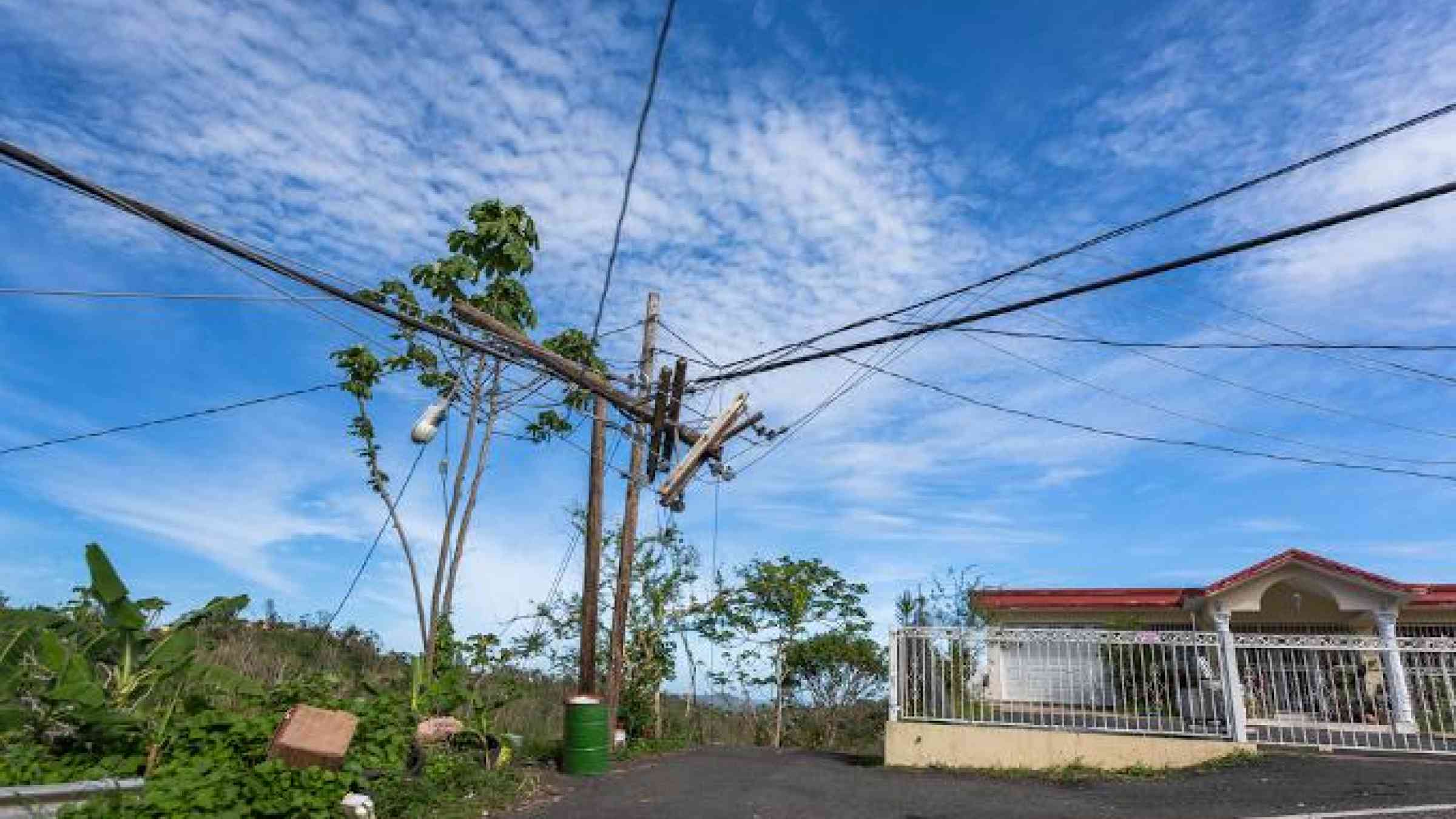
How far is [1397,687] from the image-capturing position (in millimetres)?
13195

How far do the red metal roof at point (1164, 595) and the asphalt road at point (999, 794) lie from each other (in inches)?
208

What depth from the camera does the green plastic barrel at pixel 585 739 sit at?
12023 millimetres

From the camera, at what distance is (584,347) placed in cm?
1341

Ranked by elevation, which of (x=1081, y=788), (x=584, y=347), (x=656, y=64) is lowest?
(x=1081, y=788)

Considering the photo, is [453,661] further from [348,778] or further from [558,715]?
[558,715]

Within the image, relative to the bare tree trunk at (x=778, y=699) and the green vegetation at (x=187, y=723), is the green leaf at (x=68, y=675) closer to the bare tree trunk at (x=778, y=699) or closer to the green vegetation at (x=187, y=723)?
the green vegetation at (x=187, y=723)

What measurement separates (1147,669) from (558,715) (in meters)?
11.6

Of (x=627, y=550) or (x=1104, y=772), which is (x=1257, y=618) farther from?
(x=627, y=550)

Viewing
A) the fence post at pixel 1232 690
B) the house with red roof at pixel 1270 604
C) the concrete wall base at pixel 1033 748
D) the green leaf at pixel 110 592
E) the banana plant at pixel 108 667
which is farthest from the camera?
the house with red roof at pixel 1270 604

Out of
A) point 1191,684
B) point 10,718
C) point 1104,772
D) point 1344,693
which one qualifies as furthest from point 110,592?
point 1344,693

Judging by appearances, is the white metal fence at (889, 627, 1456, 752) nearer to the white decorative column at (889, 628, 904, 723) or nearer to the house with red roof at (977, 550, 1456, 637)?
the white decorative column at (889, 628, 904, 723)

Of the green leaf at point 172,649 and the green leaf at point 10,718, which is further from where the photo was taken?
the green leaf at point 172,649

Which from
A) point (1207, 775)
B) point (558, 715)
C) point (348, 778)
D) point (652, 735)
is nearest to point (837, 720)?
point (652, 735)

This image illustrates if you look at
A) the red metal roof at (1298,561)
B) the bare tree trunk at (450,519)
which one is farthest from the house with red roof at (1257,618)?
the bare tree trunk at (450,519)
